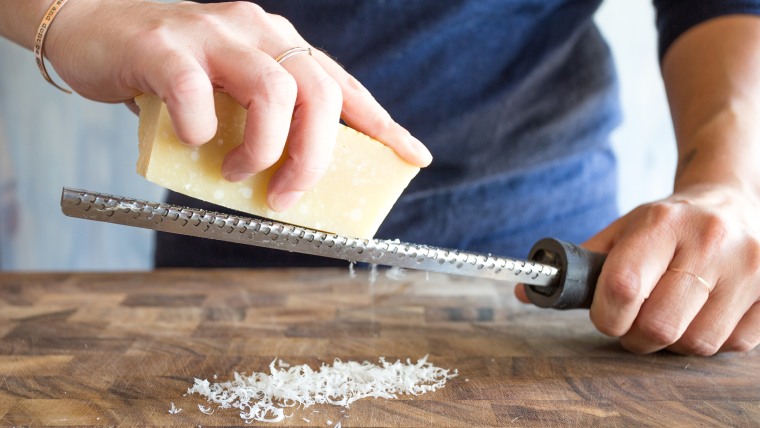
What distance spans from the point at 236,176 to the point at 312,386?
0.24 meters

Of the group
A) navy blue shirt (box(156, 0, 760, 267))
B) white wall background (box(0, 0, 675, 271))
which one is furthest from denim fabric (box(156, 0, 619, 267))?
white wall background (box(0, 0, 675, 271))

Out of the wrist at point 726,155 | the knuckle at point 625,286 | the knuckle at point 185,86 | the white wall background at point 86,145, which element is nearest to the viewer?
the knuckle at point 185,86

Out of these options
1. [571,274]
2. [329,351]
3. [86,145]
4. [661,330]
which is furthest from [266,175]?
[86,145]

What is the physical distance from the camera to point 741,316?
91 cm

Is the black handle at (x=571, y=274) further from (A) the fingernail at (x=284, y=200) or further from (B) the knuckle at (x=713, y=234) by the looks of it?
(A) the fingernail at (x=284, y=200)

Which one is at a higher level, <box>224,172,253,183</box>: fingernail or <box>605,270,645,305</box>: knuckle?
<box>224,172,253,183</box>: fingernail

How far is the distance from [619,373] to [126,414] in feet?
1.83

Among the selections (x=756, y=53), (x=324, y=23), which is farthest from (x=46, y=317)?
(x=756, y=53)

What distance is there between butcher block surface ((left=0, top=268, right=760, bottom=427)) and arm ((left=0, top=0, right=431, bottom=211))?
243 millimetres

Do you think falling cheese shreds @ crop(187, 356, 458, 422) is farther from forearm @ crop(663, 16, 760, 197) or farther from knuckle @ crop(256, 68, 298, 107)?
forearm @ crop(663, 16, 760, 197)

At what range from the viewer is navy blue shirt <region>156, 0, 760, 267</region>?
1246mm

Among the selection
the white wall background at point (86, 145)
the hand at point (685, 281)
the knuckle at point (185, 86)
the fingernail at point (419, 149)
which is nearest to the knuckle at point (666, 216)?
the hand at point (685, 281)

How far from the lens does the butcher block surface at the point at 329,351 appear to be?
2.46 ft

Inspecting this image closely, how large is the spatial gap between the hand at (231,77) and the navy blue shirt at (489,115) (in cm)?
46
